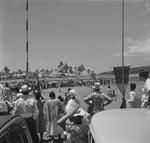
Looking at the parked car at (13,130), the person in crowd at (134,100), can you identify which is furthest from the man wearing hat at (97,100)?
the parked car at (13,130)

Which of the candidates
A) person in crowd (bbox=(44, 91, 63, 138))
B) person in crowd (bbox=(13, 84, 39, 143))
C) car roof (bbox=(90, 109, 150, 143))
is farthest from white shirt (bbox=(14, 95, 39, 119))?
car roof (bbox=(90, 109, 150, 143))

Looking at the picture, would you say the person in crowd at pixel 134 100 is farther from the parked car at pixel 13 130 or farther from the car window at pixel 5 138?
the car window at pixel 5 138

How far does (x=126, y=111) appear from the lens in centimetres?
303

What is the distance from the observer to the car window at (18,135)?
251 cm

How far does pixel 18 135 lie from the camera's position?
103 inches

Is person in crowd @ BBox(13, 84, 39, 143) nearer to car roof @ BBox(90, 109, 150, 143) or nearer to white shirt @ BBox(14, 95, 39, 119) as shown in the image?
white shirt @ BBox(14, 95, 39, 119)

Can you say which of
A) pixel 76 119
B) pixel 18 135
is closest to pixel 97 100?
pixel 76 119

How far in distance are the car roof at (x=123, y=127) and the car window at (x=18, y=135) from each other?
2.09 ft

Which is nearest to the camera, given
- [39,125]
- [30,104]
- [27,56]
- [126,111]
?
[126,111]

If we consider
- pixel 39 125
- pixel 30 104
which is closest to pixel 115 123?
pixel 30 104

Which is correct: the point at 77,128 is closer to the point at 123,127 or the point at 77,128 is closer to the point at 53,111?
the point at 123,127

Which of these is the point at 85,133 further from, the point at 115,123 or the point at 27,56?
the point at 27,56

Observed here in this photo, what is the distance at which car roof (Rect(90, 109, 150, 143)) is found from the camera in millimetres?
2293

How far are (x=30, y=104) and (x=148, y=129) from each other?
16.3 ft
